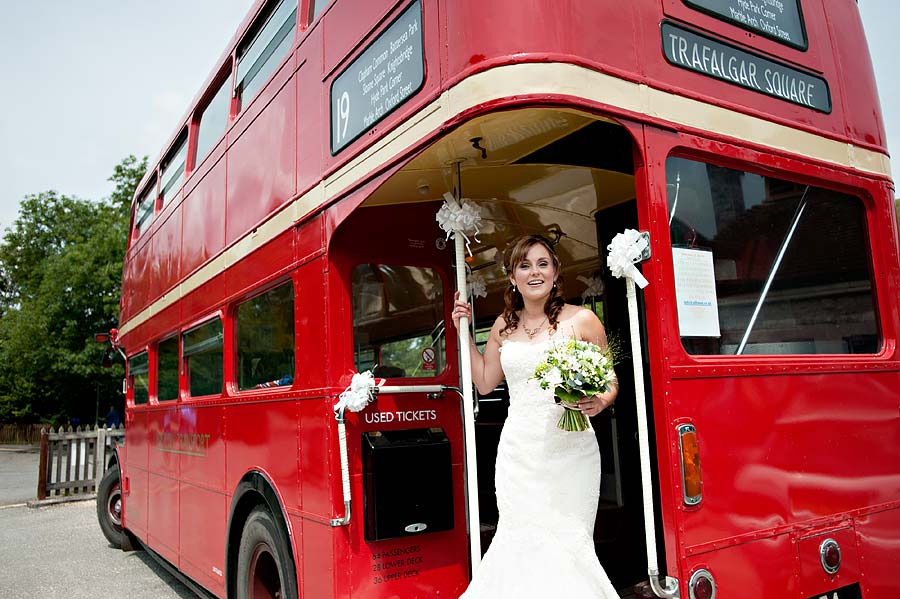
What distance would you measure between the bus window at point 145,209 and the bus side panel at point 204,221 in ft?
6.86

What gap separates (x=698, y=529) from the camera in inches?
89.4

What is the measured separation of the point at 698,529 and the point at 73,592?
6.31 m

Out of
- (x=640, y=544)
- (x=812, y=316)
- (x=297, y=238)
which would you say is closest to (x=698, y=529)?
(x=812, y=316)

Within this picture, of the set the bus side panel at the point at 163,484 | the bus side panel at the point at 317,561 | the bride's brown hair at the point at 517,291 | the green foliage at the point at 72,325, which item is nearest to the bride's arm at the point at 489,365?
the bride's brown hair at the point at 517,291

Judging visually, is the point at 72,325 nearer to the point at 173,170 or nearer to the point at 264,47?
the point at 173,170

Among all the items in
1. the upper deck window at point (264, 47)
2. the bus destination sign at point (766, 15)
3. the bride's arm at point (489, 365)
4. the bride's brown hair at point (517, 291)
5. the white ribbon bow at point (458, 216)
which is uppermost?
the upper deck window at point (264, 47)

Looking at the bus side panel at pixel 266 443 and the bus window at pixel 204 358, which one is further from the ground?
the bus window at pixel 204 358

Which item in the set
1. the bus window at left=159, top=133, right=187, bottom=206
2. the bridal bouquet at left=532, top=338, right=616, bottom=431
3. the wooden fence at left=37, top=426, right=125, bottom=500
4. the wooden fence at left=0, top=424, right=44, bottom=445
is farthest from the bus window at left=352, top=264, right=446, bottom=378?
the wooden fence at left=0, top=424, right=44, bottom=445

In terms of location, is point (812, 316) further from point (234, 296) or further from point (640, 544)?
point (234, 296)

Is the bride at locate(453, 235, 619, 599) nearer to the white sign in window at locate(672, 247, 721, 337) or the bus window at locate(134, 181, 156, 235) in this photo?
the white sign in window at locate(672, 247, 721, 337)

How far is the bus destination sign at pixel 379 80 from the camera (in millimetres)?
2676

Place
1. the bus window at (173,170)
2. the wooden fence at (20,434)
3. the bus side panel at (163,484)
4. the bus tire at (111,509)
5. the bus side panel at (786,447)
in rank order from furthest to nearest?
1. the wooden fence at (20,434)
2. the bus tire at (111,509)
3. the bus window at (173,170)
4. the bus side panel at (163,484)
5. the bus side panel at (786,447)

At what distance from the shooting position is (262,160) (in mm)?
4031

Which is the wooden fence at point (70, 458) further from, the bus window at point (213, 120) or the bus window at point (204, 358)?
the bus window at point (213, 120)
